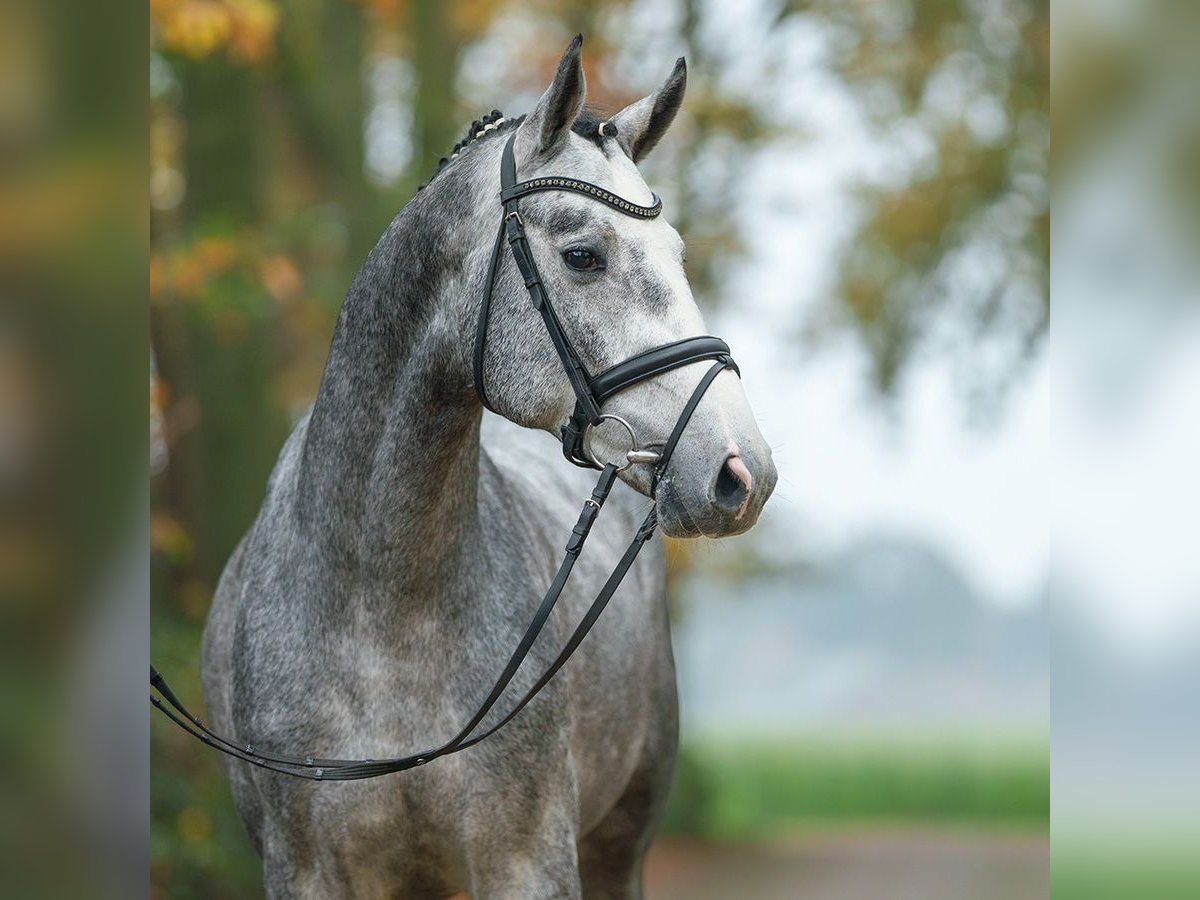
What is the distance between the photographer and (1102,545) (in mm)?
1355

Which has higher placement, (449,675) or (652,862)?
(652,862)

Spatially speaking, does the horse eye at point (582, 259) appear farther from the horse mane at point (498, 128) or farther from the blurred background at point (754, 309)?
the blurred background at point (754, 309)

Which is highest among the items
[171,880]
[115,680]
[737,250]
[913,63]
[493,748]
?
[913,63]

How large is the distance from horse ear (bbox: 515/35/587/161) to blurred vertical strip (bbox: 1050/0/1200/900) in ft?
4.19

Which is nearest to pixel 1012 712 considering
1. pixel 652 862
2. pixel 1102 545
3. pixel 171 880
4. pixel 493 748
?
pixel 652 862

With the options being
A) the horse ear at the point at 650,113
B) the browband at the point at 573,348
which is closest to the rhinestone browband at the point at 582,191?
the browband at the point at 573,348

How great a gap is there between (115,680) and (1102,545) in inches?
36.8

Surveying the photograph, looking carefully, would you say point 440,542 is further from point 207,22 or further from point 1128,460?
point 207,22

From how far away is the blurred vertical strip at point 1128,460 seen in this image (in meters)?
1.33

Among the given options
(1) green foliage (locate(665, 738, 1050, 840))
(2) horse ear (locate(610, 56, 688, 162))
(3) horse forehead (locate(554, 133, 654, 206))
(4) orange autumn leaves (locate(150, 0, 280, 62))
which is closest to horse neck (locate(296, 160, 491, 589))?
(3) horse forehead (locate(554, 133, 654, 206))

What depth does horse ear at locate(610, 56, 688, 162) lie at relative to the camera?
2971mm

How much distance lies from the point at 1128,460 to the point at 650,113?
1831 millimetres

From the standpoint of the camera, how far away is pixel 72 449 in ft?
3.67

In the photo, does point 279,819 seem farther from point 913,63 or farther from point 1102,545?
point 913,63
